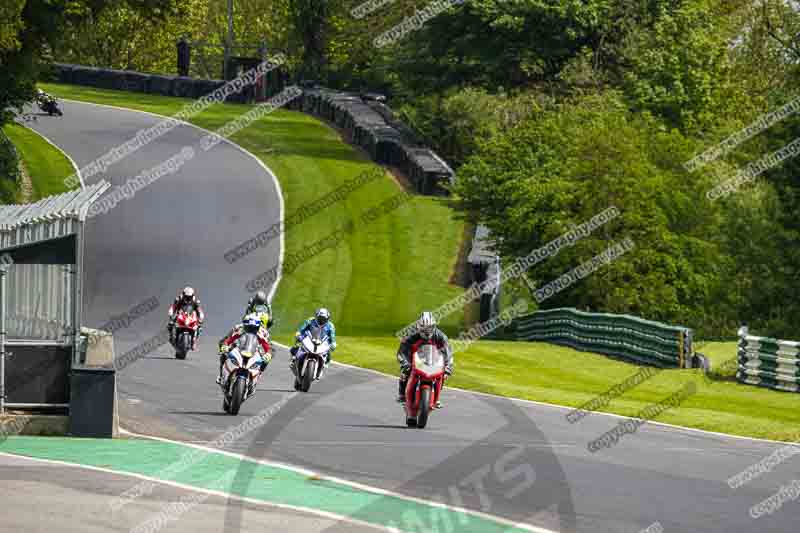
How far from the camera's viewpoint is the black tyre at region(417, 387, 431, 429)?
20266mm

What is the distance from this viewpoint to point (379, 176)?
192 ft

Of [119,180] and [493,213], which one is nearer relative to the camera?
[493,213]

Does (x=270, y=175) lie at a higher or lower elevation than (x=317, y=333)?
higher

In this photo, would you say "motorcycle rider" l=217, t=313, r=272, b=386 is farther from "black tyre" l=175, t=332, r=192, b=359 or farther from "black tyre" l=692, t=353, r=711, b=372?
"black tyre" l=692, t=353, r=711, b=372

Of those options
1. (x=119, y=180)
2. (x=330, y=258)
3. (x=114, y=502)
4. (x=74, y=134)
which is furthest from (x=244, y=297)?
(x=114, y=502)

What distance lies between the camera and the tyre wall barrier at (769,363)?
2986 cm

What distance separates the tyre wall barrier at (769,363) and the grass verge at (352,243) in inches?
473

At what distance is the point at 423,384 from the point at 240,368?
97.1 inches

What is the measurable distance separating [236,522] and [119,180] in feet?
142

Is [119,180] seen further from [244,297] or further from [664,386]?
[664,386]

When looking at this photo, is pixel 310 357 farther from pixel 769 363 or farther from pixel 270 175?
pixel 270 175

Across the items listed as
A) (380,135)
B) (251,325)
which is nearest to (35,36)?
(380,135)

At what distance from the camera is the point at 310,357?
79.4ft

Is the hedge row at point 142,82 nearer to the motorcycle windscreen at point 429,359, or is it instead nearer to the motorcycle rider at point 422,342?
the motorcycle rider at point 422,342
